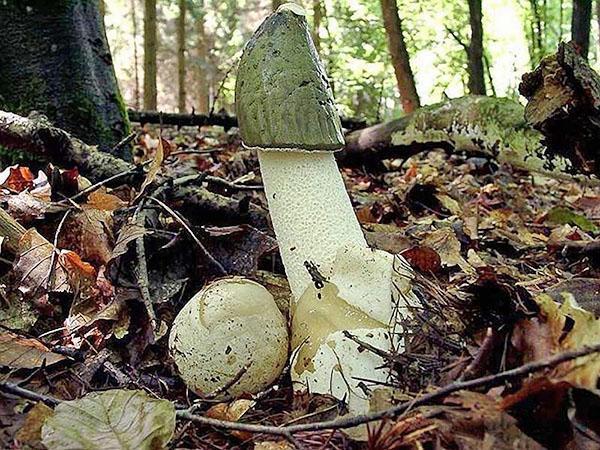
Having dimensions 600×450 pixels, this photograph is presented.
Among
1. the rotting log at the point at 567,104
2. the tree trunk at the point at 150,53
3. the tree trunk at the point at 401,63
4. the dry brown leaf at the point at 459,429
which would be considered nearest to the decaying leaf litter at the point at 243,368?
the dry brown leaf at the point at 459,429

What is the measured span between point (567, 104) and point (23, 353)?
6.57ft

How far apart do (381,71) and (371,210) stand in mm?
13197

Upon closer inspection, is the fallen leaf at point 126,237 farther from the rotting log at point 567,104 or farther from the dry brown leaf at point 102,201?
the rotting log at point 567,104

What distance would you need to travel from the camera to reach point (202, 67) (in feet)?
58.6

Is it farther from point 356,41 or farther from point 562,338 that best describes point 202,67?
point 562,338

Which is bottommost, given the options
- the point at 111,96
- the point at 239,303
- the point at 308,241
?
the point at 239,303

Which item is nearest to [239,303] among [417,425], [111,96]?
[417,425]

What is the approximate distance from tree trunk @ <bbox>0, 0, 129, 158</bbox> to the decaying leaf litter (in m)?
0.37

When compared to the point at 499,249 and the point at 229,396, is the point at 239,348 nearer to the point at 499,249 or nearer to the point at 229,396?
the point at 229,396

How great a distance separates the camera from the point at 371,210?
382 centimetres

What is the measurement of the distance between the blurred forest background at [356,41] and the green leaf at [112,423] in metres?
8.84

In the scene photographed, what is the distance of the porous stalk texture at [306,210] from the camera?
221 centimetres

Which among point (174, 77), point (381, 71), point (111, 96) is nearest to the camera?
point (111, 96)

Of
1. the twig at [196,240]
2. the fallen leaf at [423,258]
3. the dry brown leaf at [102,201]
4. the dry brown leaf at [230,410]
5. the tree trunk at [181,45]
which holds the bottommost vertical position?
the dry brown leaf at [230,410]
